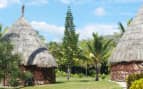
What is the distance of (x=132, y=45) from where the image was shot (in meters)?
31.7

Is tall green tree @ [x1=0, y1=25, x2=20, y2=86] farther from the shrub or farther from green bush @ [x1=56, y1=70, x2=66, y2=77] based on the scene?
green bush @ [x1=56, y1=70, x2=66, y2=77]

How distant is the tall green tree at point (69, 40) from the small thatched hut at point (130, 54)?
12.1 metres

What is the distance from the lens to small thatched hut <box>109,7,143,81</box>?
31.1 metres

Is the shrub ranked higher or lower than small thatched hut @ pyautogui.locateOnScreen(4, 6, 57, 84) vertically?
lower

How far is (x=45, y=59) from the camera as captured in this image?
32.1 metres

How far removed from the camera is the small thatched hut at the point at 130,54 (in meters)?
31.1

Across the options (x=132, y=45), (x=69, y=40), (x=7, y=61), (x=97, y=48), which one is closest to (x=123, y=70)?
(x=132, y=45)

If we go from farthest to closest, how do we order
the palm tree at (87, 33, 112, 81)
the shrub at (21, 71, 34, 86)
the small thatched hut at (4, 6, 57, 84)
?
the palm tree at (87, 33, 112, 81) < the small thatched hut at (4, 6, 57, 84) < the shrub at (21, 71, 34, 86)

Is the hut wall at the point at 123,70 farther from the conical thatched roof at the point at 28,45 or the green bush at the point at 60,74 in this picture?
the green bush at the point at 60,74

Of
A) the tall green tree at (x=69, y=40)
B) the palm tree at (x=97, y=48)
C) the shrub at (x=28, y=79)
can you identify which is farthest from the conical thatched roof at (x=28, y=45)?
the tall green tree at (x=69, y=40)

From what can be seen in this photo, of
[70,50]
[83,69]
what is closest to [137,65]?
[70,50]

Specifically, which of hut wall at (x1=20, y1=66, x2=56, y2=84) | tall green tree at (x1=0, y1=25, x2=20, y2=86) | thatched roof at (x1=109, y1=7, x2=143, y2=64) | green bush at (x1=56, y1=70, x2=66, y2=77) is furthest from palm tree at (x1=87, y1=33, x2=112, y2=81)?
green bush at (x1=56, y1=70, x2=66, y2=77)

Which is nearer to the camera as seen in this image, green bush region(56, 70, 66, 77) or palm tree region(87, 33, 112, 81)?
palm tree region(87, 33, 112, 81)

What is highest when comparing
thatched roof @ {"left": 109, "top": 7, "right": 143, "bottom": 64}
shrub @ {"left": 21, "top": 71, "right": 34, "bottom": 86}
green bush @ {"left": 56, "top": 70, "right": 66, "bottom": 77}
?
thatched roof @ {"left": 109, "top": 7, "right": 143, "bottom": 64}
